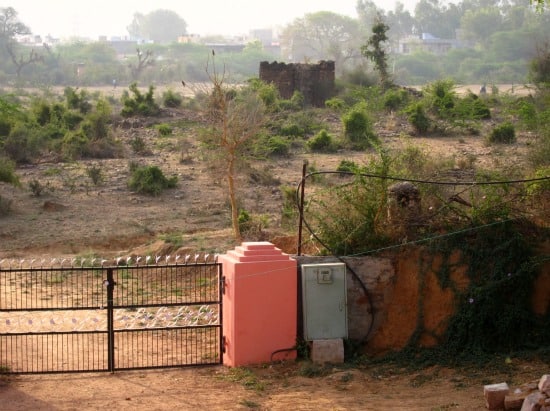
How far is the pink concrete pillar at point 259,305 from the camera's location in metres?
11.8

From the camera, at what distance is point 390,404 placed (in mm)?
10328

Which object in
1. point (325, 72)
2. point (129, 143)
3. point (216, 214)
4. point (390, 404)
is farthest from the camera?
point (325, 72)

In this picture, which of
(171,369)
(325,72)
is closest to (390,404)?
(171,369)

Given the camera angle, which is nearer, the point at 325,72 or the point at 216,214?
the point at 216,214

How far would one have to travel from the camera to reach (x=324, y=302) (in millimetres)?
12133

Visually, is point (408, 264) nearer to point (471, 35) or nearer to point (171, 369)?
point (171, 369)

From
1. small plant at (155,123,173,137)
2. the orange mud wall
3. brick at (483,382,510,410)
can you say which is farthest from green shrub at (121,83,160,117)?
brick at (483,382,510,410)

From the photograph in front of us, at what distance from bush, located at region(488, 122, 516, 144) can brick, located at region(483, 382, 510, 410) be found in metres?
21.0

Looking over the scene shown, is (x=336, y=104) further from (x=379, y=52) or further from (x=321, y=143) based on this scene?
(x=321, y=143)

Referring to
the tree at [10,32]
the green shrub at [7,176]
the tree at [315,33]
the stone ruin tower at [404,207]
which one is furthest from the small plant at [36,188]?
the tree at [315,33]

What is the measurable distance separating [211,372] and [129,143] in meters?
20.6

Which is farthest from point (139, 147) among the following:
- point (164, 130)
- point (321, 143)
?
point (321, 143)

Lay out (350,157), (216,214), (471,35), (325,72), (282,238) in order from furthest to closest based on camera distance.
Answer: (471,35) → (325,72) → (350,157) → (216,214) → (282,238)

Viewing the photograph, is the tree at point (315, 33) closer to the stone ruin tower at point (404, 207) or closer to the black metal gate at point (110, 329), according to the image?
the black metal gate at point (110, 329)
